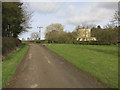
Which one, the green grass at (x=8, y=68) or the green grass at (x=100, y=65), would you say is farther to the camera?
the green grass at (x=8, y=68)

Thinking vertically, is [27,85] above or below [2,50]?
below

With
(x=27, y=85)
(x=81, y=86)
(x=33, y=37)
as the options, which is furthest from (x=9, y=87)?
(x=33, y=37)

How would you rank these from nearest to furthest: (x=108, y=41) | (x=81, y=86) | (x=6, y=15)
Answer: (x=81, y=86) < (x=6, y=15) < (x=108, y=41)

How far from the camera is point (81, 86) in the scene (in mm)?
5316

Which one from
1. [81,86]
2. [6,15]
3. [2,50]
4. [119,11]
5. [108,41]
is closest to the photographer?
[81,86]

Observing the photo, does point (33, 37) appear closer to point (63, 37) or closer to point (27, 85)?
point (63, 37)

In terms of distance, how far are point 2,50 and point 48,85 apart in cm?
1178

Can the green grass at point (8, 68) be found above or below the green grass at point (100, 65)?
below

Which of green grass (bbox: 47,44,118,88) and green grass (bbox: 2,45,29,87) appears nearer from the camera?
green grass (bbox: 47,44,118,88)

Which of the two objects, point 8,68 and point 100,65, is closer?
point 8,68

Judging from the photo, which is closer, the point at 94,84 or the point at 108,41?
the point at 94,84

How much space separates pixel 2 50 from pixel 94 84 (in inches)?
514

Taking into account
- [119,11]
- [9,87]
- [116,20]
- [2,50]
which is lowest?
[9,87]

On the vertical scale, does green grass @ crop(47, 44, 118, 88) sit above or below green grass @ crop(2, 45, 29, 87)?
above
